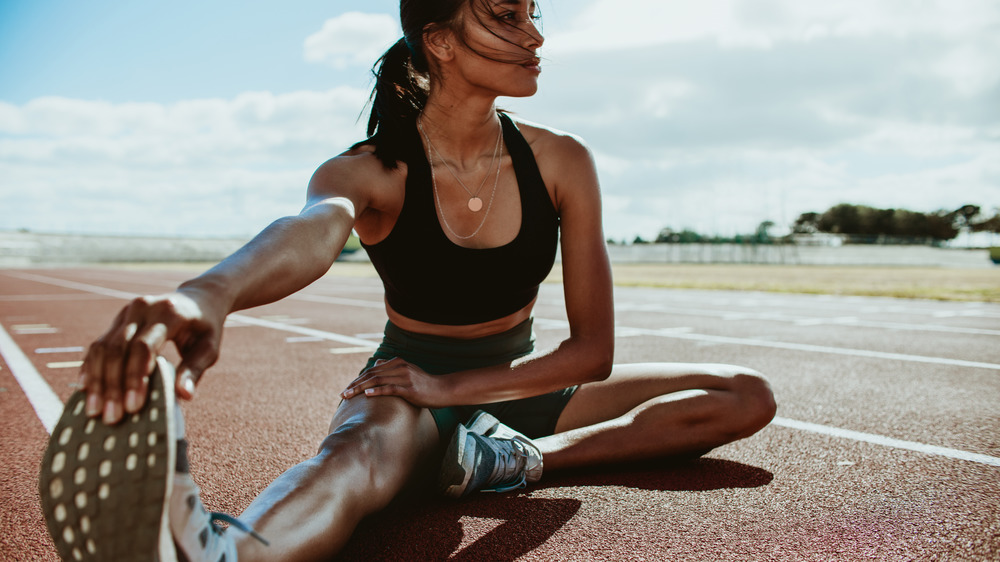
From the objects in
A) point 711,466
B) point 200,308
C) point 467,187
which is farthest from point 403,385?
point 711,466

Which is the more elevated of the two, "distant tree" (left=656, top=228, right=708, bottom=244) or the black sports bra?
"distant tree" (left=656, top=228, right=708, bottom=244)

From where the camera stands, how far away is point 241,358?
5.54 meters

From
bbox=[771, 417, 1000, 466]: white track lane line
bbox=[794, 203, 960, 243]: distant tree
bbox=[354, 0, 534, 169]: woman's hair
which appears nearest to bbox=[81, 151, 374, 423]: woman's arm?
bbox=[354, 0, 534, 169]: woman's hair

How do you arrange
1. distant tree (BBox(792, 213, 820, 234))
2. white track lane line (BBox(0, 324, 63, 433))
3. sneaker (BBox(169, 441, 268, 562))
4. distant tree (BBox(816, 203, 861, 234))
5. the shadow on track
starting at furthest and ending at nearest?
distant tree (BBox(792, 213, 820, 234)), distant tree (BBox(816, 203, 861, 234)), white track lane line (BBox(0, 324, 63, 433)), the shadow on track, sneaker (BBox(169, 441, 268, 562))

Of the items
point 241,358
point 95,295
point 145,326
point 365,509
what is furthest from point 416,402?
point 95,295

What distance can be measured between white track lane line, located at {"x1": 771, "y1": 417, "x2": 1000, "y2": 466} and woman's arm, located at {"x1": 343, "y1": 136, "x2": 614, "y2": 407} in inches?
57.7

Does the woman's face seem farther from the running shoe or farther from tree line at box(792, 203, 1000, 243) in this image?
tree line at box(792, 203, 1000, 243)

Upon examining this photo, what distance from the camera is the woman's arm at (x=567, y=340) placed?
2.02 m

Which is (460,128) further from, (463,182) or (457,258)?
(457,258)

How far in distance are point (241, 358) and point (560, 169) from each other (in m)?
3.99

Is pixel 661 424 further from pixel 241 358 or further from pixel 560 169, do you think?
pixel 241 358

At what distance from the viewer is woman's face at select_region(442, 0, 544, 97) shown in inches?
83.7

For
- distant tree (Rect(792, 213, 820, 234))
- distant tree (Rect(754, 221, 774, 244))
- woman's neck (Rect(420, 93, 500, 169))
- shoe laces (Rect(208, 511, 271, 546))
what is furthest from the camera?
distant tree (Rect(792, 213, 820, 234))

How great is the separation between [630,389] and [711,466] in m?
0.42
